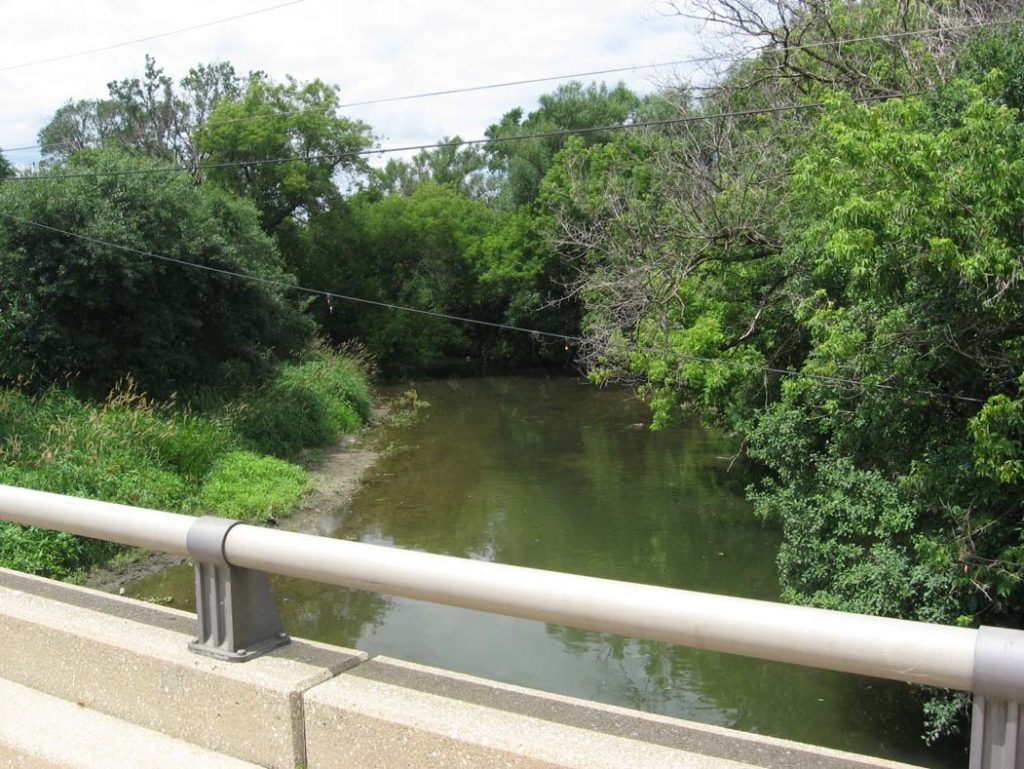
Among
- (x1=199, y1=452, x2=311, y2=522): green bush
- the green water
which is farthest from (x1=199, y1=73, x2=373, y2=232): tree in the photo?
(x1=199, y1=452, x2=311, y2=522): green bush

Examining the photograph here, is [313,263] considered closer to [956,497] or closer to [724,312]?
[724,312]

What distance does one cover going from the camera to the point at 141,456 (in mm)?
15703

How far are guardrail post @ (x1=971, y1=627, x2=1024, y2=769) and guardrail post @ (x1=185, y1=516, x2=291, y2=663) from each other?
2067 millimetres

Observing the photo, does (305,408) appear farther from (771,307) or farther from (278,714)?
(278,714)

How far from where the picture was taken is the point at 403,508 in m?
17.9

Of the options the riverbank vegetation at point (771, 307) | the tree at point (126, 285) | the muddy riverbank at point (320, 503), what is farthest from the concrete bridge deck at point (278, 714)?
the tree at point (126, 285)

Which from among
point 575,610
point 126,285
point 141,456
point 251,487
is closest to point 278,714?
point 575,610

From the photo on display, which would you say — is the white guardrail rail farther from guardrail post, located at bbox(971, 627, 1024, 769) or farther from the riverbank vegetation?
the riverbank vegetation

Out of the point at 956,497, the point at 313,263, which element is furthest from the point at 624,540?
the point at 313,263

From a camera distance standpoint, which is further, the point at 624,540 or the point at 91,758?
the point at 624,540

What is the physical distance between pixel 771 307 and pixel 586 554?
4.77 meters

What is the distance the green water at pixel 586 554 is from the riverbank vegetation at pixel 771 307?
4.00ft

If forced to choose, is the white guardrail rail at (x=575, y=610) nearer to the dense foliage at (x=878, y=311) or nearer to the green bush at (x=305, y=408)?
the dense foliage at (x=878, y=311)

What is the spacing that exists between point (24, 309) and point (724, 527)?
12744mm
